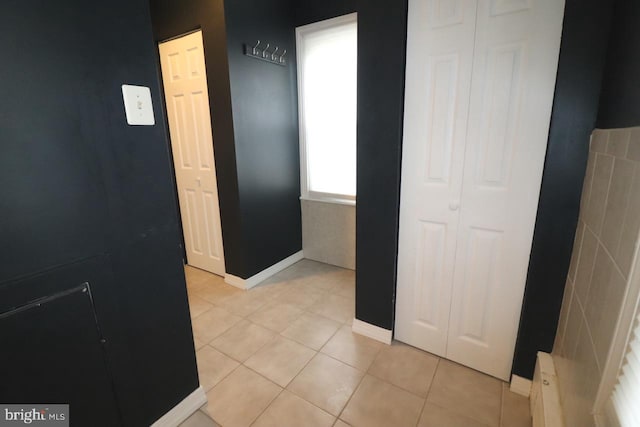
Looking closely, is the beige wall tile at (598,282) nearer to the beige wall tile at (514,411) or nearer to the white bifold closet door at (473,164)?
the white bifold closet door at (473,164)

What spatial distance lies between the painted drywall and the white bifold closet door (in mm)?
1190

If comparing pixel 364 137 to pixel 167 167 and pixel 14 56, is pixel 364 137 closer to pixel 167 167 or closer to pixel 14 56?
pixel 167 167

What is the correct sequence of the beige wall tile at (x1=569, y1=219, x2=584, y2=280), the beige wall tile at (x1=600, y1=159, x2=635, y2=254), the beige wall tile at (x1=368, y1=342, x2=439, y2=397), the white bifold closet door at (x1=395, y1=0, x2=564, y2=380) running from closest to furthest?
the beige wall tile at (x1=600, y1=159, x2=635, y2=254) → the beige wall tile at (x1=569, y1=219, x2=584, y2=280) → the white bifold closet door at (x1=395, y1=0, x2=564, y2=380) → the beige wall tile at (x1=368, y1=342, x2=439, y2=397)

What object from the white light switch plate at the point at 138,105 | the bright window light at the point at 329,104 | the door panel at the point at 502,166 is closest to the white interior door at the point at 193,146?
the bright window light at the point at 329,104

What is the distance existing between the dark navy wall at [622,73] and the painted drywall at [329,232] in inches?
79.0

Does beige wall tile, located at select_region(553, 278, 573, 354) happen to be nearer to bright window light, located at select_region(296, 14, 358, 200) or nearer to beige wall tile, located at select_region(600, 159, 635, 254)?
beige wall tile, located at select_region(600, 159, 635, 254)

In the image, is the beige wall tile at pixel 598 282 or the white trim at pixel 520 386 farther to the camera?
the white trim at pixel 520 386

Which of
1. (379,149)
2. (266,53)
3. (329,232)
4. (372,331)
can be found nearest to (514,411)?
(372,331)

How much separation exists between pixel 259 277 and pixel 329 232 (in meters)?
0.85

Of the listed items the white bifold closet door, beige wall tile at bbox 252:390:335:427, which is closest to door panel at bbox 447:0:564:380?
the white bifold closet door

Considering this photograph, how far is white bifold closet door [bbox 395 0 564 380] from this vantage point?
4.31ft

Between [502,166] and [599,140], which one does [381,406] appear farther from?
[599,140]

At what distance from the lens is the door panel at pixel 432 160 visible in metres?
1.45

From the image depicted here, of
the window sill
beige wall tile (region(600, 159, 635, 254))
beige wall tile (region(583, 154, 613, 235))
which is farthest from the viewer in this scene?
the window sill
